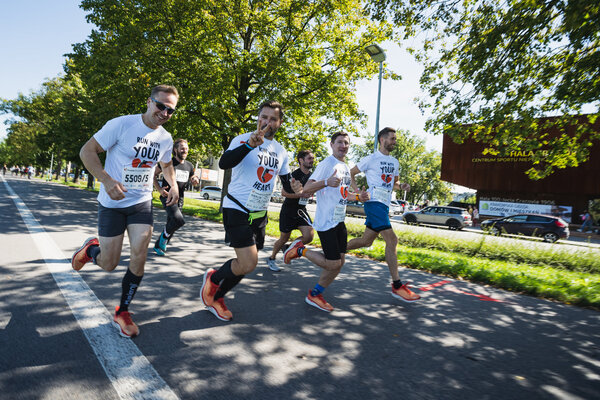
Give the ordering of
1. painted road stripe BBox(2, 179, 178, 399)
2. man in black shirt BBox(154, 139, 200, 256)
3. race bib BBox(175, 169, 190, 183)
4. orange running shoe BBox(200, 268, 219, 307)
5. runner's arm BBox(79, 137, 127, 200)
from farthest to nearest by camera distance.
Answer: race bib BBox(175, 169, 190, 183)
man in black shirt BBox(154, 139, 200, 256)
orange running shoe BBox(200, 268, 219, 307)
runner's arm BBox(79, 137, 127, 200)
painted road stripe BBox(2, 179, 178, 399)

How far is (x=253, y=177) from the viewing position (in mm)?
3266

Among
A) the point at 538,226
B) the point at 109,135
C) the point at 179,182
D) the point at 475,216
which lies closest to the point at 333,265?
the point at 109,135

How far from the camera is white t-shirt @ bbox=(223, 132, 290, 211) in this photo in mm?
3217

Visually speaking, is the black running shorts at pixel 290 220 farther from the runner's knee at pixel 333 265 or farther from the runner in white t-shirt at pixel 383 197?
the runner's knee at pixel 333 265

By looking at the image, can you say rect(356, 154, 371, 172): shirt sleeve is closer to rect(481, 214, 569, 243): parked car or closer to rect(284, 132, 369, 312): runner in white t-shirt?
rect(284, 132, 369, 312): runner in white t-shirt

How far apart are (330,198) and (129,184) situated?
6.99ft

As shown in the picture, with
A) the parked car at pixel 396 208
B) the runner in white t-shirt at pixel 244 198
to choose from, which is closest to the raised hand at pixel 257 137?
the runner in white t-shirt at pixel 244 198

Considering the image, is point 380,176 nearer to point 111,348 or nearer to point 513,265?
point 111,348

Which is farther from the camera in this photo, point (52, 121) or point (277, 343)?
point (52, 121)

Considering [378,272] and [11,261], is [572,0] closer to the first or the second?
[378,272]

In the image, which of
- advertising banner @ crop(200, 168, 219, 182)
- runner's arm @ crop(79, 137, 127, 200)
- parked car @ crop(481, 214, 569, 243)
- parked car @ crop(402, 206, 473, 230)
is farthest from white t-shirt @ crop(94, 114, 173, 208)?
advertising banner @ crop(200, 168, 219, 182)

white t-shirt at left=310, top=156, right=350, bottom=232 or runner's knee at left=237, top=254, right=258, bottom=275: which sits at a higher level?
white t-shirt at left=310, top=156, right=350, bottom=232

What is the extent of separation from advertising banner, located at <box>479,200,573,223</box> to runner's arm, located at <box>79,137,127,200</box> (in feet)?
109

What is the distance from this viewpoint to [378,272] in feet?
19.9
